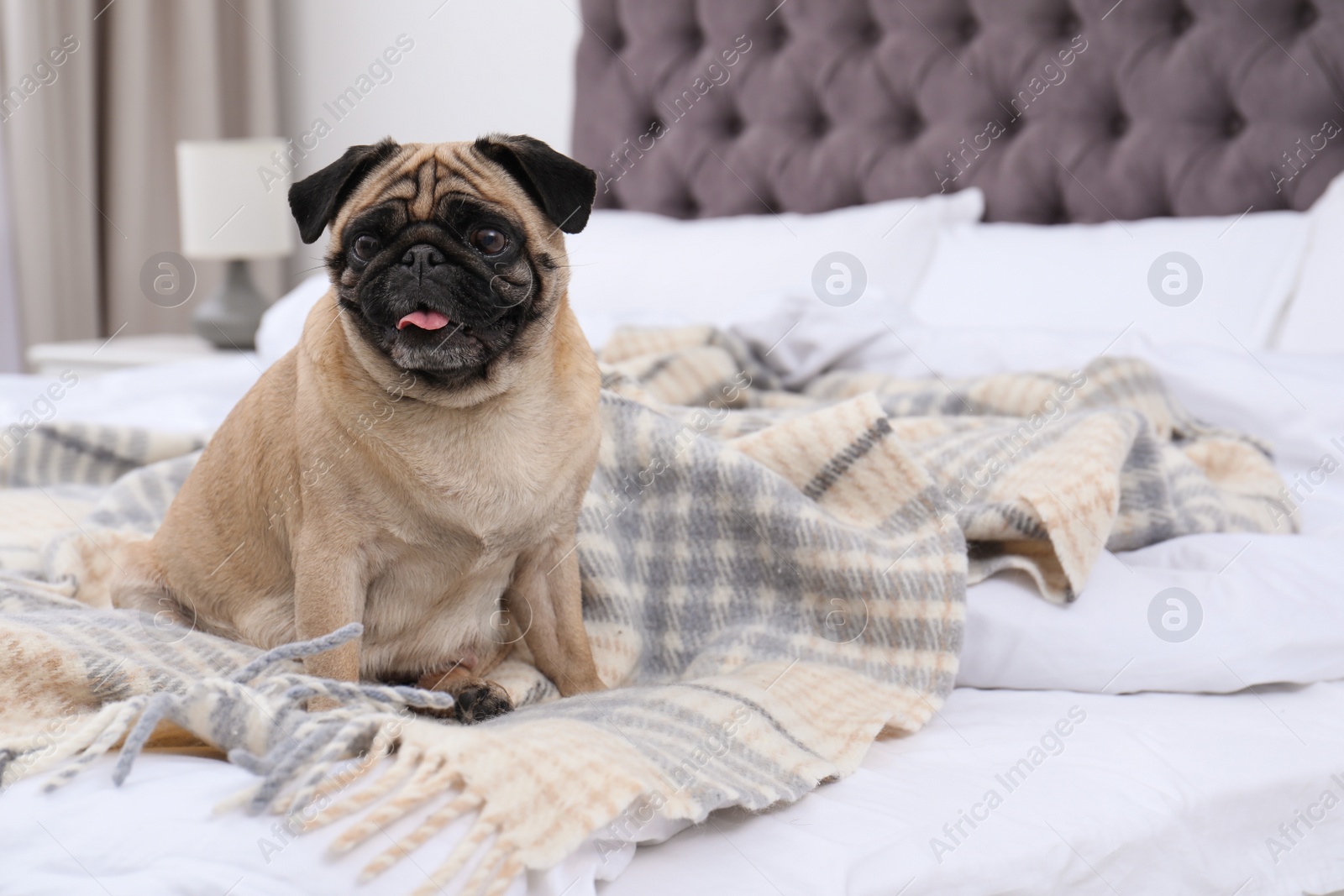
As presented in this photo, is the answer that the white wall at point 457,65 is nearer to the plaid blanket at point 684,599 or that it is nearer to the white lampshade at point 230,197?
the white lampshade at point 230,197

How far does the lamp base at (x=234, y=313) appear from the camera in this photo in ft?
10.2

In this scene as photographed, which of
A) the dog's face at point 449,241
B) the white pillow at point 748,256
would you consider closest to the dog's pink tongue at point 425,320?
the dog's face at point 449,241

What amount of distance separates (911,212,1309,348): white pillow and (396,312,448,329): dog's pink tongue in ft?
3.89

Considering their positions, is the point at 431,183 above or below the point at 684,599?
above

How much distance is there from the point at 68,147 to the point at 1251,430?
3.25 m

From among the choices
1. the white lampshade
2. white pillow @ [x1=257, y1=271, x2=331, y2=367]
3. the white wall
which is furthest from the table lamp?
white pillow @ [x1=257, y1=271, x2=331, y2=367]

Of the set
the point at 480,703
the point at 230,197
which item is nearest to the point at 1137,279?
the point at 480,703

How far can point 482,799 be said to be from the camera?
630mm

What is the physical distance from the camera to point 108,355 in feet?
9.93

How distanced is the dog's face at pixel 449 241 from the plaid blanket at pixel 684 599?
221 millimetres

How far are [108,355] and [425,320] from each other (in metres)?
2.59

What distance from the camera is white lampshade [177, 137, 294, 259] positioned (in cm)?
298

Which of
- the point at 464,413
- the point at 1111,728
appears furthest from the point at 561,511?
the point at 1111,728

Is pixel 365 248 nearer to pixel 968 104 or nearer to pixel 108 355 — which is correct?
pixel 968 104
